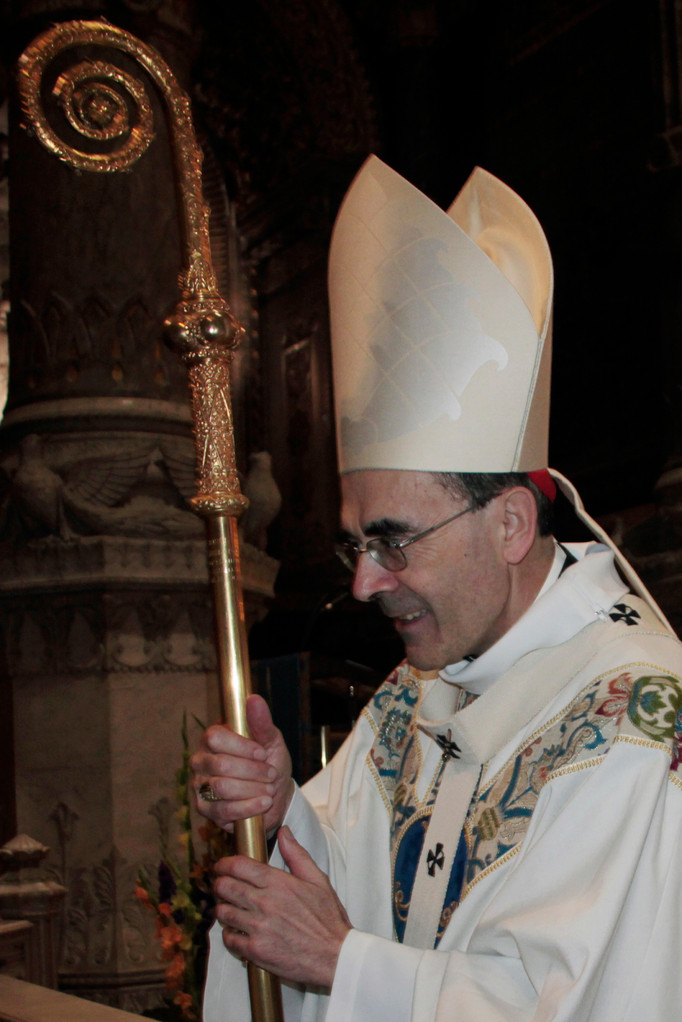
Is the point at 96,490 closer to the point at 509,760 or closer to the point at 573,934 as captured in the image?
the point at 509,760

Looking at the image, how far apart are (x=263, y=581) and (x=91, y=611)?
916 mm

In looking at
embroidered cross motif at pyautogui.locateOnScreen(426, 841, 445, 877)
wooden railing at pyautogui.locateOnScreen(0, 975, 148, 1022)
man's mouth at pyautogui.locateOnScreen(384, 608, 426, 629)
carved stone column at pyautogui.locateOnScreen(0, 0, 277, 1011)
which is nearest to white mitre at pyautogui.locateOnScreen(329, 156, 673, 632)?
man's mouth at pyautogui.locateOnScreen(384, 608, 426, 629)

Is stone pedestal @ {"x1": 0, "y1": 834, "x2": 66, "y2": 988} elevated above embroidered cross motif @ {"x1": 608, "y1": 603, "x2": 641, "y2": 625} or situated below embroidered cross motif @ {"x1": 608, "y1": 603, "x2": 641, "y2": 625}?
below

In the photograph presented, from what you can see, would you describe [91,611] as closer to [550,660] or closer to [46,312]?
[46,312]

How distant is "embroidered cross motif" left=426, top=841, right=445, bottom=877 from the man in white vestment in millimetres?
10

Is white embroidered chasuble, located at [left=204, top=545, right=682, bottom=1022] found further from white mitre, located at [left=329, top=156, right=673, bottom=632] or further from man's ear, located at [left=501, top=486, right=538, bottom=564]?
white mitre, located at [left=329, top=156, right=673, bottom=632]

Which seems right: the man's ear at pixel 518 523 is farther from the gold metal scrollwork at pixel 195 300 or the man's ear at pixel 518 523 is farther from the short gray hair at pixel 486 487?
the gold metal scrollwork at pixel 195 300

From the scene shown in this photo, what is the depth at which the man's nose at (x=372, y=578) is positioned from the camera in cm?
Answer: 193

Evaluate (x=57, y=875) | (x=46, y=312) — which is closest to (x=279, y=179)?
(x=46, y=312)

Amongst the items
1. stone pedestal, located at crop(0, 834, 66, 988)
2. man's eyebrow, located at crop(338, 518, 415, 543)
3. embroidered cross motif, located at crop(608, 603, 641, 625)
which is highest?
man's eyebrow, located at crop(338, 518, 415, 543)

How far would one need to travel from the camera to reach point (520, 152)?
20.7 ft

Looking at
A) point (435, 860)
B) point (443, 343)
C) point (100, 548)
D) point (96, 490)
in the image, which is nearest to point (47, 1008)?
point (435, 860)

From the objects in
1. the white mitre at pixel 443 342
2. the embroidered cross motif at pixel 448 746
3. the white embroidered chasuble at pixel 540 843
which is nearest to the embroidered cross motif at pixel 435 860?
the white embroidered chasuble at pixel 540 843

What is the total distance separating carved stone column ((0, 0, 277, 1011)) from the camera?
4172mm
